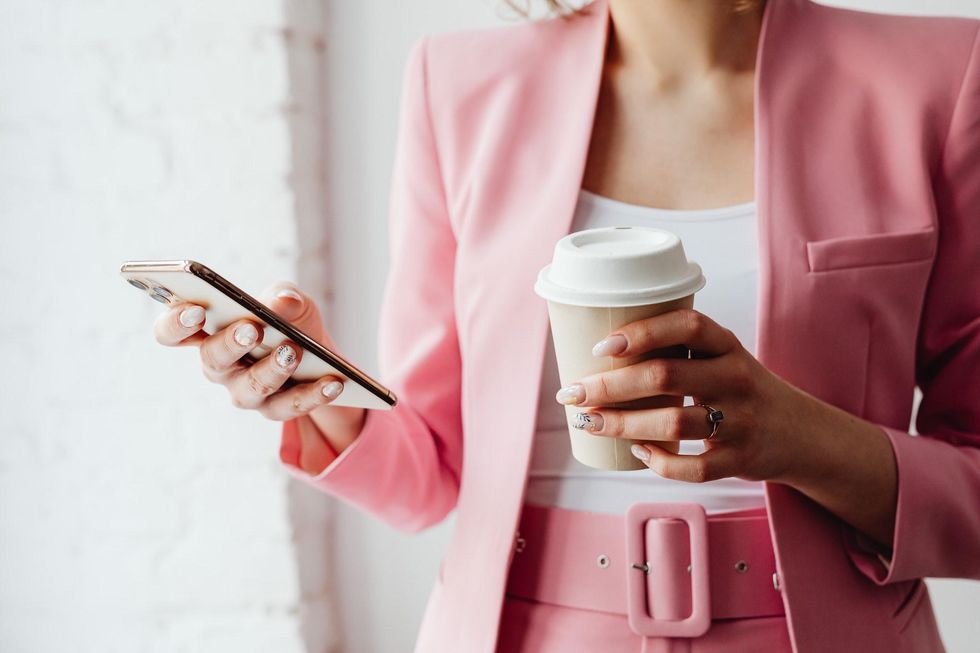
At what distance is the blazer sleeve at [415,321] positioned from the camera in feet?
3.02

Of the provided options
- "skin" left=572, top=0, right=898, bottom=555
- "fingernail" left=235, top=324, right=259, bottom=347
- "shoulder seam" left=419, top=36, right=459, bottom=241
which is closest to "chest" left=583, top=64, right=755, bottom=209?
"skin" left=572, top=0, right=898, bottom=555

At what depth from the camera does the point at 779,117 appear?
0.82m

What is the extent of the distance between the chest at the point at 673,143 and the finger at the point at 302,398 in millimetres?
323

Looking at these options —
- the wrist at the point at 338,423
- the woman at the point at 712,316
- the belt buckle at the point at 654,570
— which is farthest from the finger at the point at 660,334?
the wrist at the point at 338,423

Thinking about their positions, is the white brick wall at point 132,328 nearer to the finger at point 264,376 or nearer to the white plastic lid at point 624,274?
the finger at point 264,376

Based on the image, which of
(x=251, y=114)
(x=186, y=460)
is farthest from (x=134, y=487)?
(x=251, y=114)

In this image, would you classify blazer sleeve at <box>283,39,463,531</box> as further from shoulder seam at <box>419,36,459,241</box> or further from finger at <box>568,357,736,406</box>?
finger at <box>568,357,736,406</box>

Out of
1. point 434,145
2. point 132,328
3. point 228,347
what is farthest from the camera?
point 132,328

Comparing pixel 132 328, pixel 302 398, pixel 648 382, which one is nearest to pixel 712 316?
pixel 648 382

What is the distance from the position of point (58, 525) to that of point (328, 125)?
71cm

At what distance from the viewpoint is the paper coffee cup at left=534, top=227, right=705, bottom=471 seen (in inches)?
A: 22.3

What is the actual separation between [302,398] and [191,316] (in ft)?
0.37

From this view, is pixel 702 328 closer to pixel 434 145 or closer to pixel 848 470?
pixel 848 470

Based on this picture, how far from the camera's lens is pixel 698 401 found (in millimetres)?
622
